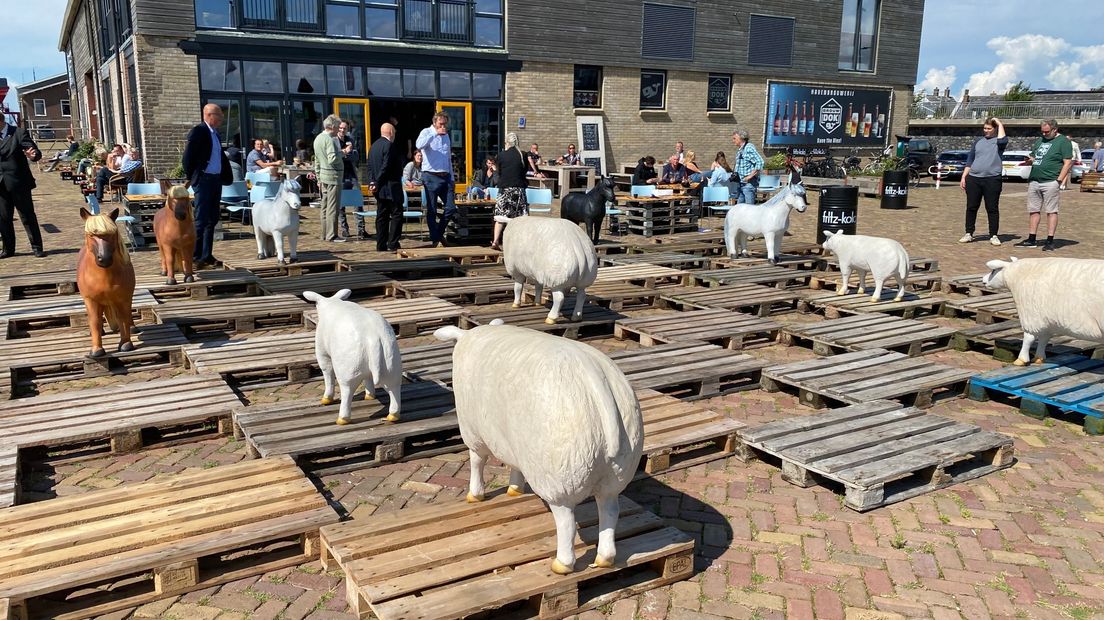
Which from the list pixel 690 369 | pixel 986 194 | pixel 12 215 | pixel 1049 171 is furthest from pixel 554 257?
pixel 1049 171

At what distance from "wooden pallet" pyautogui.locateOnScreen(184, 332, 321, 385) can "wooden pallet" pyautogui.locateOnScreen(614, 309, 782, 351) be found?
3137 millimetres

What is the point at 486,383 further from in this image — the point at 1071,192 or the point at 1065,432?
the point at 1071,192

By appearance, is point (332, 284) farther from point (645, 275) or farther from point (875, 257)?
point (875, 257)

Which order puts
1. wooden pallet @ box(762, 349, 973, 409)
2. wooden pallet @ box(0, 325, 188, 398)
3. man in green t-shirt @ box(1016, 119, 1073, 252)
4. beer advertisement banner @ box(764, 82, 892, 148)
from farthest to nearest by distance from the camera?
beer advertisement banner @ box(764, 82, 892, 148)
man in green t-shirt @ box(1016, 119, 1073, 252)
wooden pallet @ box(0, 325, 188, 398)
wooden pallet @ box(762, 349, 973, 409)

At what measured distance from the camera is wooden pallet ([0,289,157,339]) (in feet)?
25.8

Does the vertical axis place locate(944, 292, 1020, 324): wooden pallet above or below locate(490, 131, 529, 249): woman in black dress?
below

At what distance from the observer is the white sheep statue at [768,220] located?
11.4 metres

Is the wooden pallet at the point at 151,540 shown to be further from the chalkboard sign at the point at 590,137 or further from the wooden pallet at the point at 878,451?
the chalkboard sign at the point at 590,137

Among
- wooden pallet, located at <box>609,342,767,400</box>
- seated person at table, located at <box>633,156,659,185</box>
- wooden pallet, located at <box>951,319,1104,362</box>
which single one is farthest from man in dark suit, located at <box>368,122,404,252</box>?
wooden pallet, located at <box>951,319,1104,362</box>

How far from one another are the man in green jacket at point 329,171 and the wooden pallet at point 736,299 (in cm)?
624

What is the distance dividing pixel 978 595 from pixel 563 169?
57.7 feet

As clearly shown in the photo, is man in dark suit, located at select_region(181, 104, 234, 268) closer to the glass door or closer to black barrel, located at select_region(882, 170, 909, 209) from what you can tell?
the glass door

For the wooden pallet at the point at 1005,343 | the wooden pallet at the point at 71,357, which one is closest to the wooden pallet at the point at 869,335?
the wooden pallet at the point at 1005,343

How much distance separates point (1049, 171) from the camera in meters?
13.5
